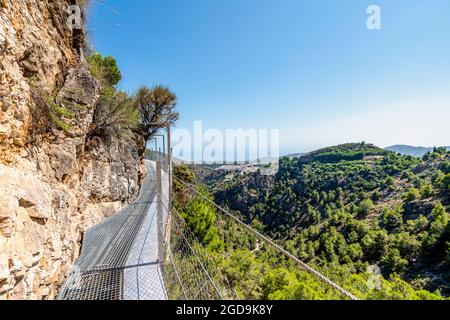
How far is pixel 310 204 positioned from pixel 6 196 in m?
54.8

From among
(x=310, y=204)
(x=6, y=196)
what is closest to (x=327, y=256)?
(x=310, y=204)

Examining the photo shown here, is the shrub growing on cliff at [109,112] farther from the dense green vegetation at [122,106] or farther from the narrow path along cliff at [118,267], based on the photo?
the narrow path along cliff at [118,267]

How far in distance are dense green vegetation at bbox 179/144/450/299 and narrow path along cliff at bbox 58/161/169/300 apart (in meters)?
3.35

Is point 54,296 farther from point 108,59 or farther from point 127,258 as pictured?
point 108,59

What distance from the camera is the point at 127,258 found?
279 cm

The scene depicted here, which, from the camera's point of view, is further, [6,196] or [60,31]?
[60,31]

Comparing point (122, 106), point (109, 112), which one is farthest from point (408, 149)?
point (109, 112)

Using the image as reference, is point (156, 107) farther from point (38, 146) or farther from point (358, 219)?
point (358, 219)

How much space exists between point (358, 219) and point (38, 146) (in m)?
47.7

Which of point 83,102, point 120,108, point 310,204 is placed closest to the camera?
point 83,102

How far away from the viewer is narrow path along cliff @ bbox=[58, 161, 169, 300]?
6.72 feet

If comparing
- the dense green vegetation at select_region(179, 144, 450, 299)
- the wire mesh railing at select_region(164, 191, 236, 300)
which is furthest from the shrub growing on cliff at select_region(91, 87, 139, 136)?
the dense green vegetation at select_region(179, 144, 450, 299)

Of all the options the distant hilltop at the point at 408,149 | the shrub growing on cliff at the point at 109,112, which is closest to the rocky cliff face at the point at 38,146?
the shrub growing on cliff at the point at 109,112

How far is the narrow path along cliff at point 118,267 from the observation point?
2.05 metres
